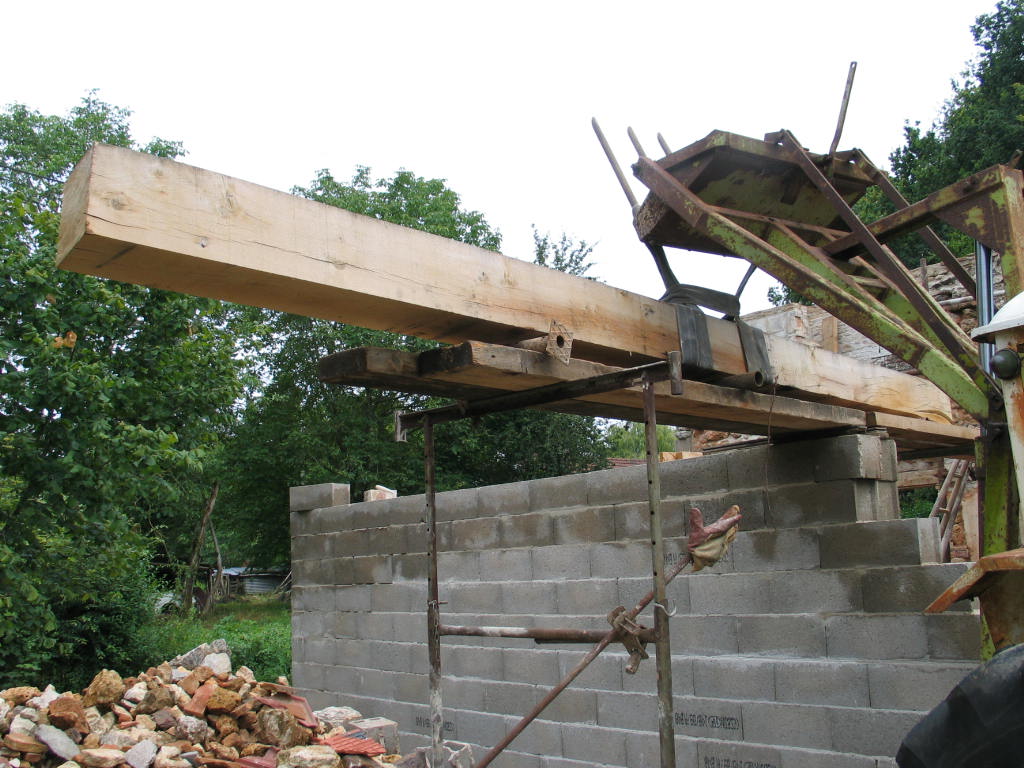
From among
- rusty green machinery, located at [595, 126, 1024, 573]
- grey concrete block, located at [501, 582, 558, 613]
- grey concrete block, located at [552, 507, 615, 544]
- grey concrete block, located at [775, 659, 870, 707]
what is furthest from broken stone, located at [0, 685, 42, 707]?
rusty green machinery, located at [595, 126, 1024, 573]

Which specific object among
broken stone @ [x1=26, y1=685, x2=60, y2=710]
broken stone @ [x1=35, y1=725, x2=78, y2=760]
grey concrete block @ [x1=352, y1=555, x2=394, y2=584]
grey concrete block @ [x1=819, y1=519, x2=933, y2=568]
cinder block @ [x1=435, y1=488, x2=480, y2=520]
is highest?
cinder block @ [x1=435, y1=488, x2=480, y2=520]

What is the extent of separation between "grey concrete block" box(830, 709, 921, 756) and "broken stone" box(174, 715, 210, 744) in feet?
12.8

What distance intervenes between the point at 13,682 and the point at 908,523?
9.31 m

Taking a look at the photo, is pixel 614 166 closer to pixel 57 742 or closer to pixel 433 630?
pixel 433 630

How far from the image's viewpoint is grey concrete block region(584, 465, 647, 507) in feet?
18.4

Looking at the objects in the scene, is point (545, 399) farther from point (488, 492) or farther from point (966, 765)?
point (488, 492)

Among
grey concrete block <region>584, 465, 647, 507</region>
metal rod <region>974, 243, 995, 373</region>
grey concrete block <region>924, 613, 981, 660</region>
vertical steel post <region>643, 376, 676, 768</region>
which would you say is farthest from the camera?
grey concrete block <region>584, 465, 647, 507</region>

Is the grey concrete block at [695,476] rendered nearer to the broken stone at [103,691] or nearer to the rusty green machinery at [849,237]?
the rusty green machinery at [849,237]

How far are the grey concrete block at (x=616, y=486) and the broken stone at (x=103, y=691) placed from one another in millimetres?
3457

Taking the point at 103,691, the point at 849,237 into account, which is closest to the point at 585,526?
the point at 849,237

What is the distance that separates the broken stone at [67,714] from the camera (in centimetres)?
555

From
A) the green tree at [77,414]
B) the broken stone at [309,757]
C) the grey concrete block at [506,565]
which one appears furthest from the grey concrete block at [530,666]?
the green tree at [77,414]

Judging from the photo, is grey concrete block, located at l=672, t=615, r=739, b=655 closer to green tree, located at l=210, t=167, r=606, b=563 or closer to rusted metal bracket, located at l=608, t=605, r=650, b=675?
rusted metal bracket, located at l=608, t=605, r=650, b=675

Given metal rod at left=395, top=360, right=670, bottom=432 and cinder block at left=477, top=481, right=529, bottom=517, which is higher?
metal rod at left=395, top=360, right=670, bottom=432
